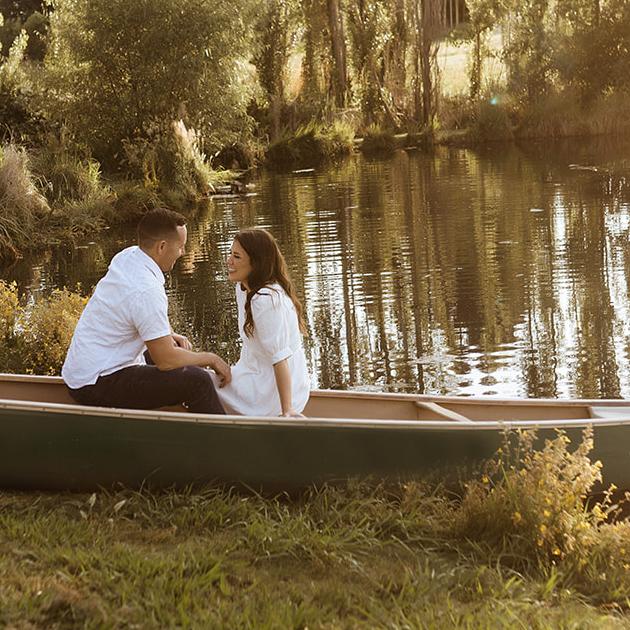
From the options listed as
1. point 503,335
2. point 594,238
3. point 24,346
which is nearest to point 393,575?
point 24,346

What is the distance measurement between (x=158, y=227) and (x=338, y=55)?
3165 centimetres

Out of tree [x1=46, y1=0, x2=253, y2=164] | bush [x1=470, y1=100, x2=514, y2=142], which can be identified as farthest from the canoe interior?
bush [x1=470, y1=100, x2=514, y2=142]

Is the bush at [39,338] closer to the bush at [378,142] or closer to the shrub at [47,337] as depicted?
the shrub at [47,337]

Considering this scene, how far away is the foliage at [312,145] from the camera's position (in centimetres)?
3250

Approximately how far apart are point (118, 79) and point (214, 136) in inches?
99.3

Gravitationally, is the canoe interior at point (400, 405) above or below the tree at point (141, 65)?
below

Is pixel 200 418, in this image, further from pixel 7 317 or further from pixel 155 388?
pixel 7 317

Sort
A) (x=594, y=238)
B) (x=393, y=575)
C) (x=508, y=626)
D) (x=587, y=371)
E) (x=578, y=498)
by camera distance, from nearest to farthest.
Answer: (x=508, y=626), (x=393, y=575), (x=578, y=498), (x=587, y=371), (x=594, y=238)

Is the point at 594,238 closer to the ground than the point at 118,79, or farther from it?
closer to the ground

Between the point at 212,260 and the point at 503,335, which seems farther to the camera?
the point at 212,260

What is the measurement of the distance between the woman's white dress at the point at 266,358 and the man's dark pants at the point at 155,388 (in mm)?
168

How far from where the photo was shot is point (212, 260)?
15891 mm

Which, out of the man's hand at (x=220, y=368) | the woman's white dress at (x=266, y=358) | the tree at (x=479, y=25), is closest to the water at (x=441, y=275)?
the woman's white dress at (x=266, y=358)

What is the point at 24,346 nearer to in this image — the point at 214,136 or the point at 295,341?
the point at 295,341
